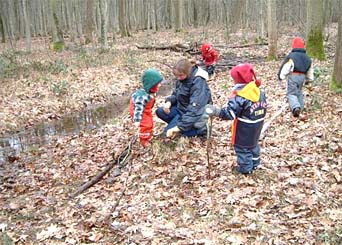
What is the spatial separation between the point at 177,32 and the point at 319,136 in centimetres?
2911

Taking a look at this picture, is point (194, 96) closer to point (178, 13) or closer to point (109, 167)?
point (109, 167)

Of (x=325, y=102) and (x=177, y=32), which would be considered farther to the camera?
(x=177, y=32)

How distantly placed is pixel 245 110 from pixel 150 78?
209 centimetres

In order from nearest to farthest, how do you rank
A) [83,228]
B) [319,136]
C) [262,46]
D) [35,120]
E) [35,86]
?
1. [83,228]
2. [319,136]
3. [35,120]
4. [35,86]
5. [262,46]

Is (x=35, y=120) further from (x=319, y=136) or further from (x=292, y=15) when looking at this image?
(x=292, y=15)

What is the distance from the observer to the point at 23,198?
7023mm

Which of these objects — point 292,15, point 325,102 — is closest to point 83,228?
point 325,102

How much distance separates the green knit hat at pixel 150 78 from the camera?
719 cm

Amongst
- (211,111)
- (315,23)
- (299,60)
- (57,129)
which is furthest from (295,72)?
(57,129)

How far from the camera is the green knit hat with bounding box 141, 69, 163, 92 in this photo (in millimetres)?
7188

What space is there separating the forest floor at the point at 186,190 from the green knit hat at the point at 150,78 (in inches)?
38.5

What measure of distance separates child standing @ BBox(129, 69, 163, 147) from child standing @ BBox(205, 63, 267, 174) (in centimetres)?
178

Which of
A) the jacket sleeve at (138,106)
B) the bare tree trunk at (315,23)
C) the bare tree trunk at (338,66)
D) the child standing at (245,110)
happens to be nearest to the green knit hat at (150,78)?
the jacket sleeve at (138,106)

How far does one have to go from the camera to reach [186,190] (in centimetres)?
608
